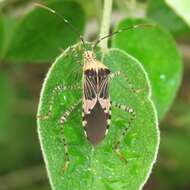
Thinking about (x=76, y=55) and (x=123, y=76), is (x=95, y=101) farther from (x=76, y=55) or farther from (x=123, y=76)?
(x=123, y=76)

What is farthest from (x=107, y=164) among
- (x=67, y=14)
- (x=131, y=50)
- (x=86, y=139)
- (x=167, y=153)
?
(x=167, y=153)

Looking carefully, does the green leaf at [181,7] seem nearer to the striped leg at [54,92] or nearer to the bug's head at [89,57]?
the striped leg at [54,92]

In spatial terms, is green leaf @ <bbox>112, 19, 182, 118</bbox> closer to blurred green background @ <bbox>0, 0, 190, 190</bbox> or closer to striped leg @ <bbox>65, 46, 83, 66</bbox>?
striped leg @ <bbox>65, 46, 83, 66</bbox>

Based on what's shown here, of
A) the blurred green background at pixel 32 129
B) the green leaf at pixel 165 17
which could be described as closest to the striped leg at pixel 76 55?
the green leaf at pixel 165 17

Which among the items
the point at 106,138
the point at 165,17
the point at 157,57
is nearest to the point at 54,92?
the point at 106,138

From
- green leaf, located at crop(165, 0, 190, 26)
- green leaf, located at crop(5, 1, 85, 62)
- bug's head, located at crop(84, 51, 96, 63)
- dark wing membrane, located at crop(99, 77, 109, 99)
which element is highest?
green leaf, located at crop(5, 1, 85, 62)

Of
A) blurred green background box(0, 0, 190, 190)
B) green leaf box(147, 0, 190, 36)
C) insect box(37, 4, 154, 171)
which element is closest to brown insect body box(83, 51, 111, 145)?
insect box(37, 4, 154, 171)
